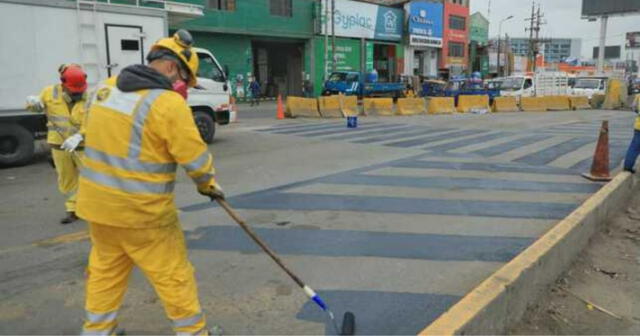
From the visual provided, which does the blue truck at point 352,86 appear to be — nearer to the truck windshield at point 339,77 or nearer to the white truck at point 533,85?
the truck windshield at point 339,77

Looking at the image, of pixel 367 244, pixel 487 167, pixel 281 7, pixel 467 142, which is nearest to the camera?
pixel 367 244

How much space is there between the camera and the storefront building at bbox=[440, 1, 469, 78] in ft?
147

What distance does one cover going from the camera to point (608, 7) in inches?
1529

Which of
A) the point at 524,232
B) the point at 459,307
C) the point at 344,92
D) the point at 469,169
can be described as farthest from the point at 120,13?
the point at 344,92

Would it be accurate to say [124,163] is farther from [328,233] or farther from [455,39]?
[455,39]

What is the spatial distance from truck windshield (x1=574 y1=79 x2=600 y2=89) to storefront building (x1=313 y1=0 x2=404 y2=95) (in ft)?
39.1

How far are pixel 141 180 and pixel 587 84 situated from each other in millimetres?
34480

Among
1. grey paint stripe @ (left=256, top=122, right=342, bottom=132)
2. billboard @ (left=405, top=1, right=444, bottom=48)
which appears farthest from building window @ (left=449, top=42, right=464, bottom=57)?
grey paint stripe @ (left=256, top=122, right=342, bottom=132)

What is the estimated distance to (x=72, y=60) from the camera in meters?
9.68

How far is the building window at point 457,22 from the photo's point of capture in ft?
151

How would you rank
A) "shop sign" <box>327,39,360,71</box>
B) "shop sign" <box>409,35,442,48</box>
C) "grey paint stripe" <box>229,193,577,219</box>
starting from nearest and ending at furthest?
"grey paint stripe" <box>229,193,577,219</box>, "shop sign" <box>327,39,360,71</box>, "shop sign" <box>409,35,442,48</box>

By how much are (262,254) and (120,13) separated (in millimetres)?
7749

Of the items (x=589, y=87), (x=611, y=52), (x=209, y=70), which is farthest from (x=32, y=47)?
(x=611, y=52)

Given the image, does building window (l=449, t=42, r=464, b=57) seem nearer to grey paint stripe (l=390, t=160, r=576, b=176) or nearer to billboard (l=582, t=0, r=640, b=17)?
billboard (l=582, t=0, r=640, b=17)
